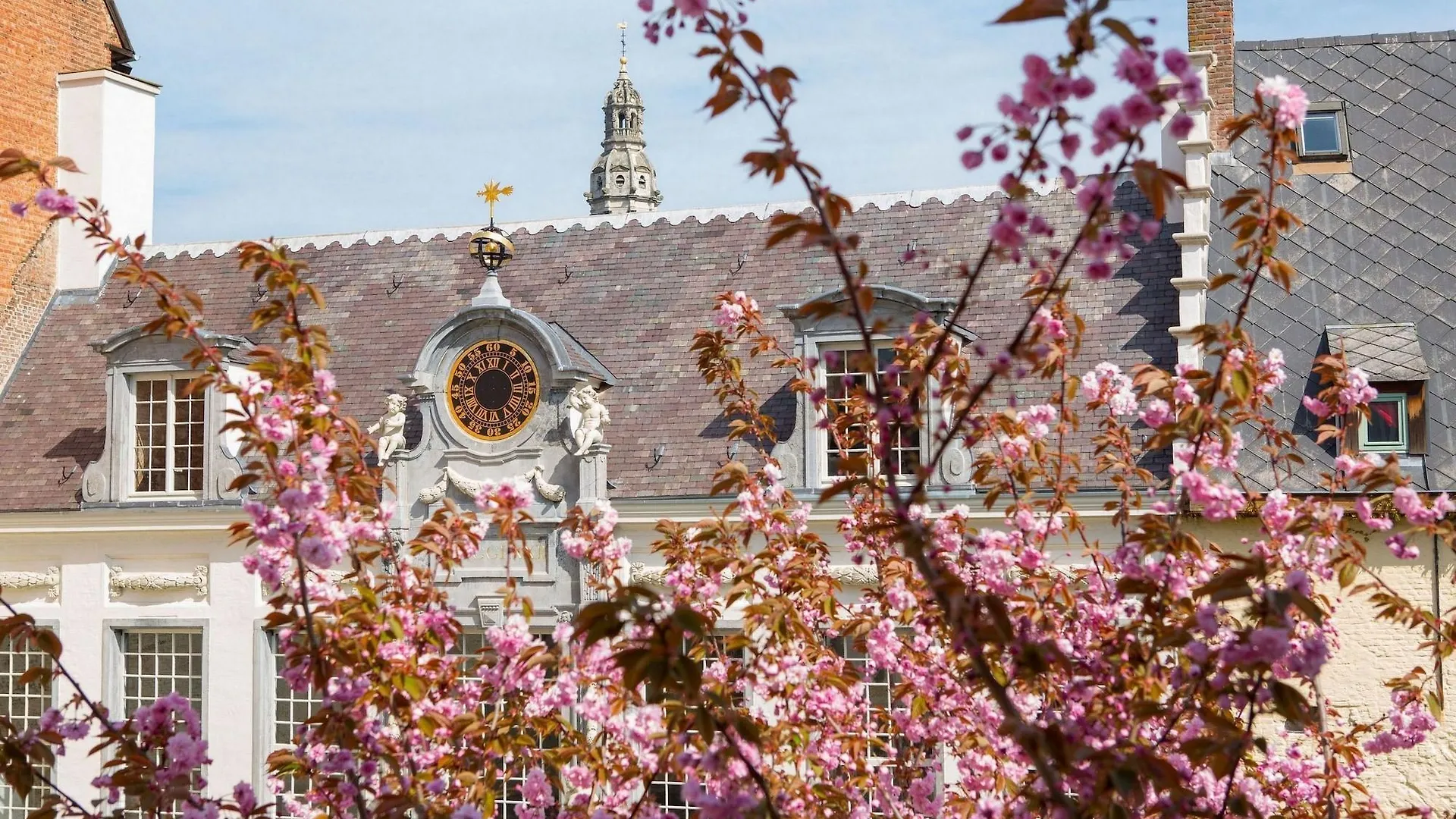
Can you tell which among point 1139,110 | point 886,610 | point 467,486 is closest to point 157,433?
point 467,486

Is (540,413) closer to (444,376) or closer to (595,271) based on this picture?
(444,376)

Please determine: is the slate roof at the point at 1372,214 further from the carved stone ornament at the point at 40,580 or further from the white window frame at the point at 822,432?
the carved stone ornament at the point at 40,580

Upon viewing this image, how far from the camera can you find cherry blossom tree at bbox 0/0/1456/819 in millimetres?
4961

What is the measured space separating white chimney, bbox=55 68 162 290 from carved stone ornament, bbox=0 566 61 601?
4.48m

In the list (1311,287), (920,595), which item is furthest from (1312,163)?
(920,595)

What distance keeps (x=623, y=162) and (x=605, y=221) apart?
5182cm

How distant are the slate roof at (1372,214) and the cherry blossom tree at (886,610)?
7.67 meters

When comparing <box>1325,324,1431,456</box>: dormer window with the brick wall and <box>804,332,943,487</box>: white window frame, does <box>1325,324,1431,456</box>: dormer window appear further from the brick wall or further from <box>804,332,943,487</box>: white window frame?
the brick wall

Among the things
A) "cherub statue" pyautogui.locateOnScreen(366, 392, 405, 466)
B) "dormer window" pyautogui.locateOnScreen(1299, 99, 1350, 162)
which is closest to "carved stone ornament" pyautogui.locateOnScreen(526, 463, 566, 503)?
"cherub statue" pyautogui.locateOnScreen(366, 392, 405, 466)

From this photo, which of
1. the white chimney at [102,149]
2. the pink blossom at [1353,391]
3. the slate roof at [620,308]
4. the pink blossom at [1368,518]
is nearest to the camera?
the pink blossom at [1368,518]

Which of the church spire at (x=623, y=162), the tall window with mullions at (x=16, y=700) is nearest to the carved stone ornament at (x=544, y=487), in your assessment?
the tall window with mullions at (x=16, y=700)

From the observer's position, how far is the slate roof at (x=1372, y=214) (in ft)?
55.7

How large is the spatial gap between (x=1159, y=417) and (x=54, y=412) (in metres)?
16.7

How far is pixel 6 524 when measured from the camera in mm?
20000
